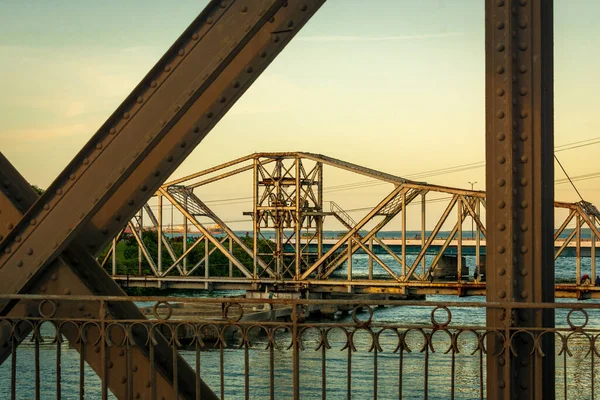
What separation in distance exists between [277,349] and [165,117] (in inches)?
179

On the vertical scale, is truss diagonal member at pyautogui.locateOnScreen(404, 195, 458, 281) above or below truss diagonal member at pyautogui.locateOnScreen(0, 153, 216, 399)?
above

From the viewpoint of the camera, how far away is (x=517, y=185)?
4.64 metres

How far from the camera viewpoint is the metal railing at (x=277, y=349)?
15.9ft

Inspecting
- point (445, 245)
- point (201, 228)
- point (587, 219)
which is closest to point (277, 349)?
point (445, 245)

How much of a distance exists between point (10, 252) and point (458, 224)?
42.8 metres

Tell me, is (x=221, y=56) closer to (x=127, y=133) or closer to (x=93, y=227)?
(x=127, y=133)

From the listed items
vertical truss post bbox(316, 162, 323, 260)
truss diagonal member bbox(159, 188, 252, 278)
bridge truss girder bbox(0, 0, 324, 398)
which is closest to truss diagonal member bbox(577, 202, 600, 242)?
vertical truss post bbox(316, 162, 323, 260)

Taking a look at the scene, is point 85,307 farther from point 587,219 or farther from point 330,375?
point 587,219

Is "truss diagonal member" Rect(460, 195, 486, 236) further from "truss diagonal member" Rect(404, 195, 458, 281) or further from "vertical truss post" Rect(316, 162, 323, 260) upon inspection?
"vertical truss post" Rect(316, 162, 323, 260)

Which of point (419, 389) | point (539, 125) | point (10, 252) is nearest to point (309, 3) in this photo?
point (539, 125)

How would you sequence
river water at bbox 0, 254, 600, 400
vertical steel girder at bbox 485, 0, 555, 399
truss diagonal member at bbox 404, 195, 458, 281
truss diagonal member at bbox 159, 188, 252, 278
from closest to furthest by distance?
vertical steel girder at bbox 485, 0, 555, 399 < river water at bbox 0, 254, 600, 400 < truss diagonal member at bbox 404, 195, 458, 281 < truss diagonal member at bbox 159, 188, 252, 278

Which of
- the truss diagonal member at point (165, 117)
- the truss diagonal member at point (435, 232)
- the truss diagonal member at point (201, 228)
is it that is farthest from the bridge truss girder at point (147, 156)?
the truss diagonal member at point (201, 228)

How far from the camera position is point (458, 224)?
46688mm

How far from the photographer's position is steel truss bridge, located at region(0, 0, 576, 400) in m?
4.62
